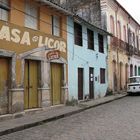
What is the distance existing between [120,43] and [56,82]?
15.6 meters

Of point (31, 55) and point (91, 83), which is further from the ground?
point (31, 55)

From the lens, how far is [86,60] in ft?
71.1

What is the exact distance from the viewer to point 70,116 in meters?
14.7

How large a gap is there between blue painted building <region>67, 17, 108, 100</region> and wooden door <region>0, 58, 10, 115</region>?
599cm

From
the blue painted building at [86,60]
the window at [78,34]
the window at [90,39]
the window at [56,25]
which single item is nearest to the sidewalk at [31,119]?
the blue painted building at [86,60]

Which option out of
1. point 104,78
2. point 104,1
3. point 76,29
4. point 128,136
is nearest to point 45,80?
point 76,29

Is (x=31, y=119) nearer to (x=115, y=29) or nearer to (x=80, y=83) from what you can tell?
(x=80, y=83)

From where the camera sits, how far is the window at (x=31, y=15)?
14748 millimetres

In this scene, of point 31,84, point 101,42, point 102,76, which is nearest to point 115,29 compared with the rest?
point 101,42

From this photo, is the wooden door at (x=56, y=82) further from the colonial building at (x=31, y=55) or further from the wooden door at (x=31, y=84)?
the wooden door at (x=31, y=84)

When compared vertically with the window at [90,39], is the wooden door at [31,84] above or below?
below

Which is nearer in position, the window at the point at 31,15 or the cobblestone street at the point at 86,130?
the cobblestone street at the point at 86,130

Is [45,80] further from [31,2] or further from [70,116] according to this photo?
[31,2]

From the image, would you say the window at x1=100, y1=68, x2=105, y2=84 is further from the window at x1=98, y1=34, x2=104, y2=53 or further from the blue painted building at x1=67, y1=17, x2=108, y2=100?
the window at x1=98, y1=34, x2=104, y2=53
